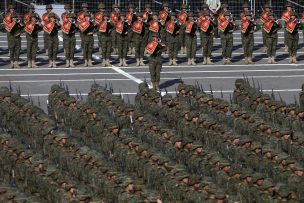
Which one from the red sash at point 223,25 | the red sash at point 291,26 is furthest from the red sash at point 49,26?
the red sash at point 291,26

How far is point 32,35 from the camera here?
4128cm

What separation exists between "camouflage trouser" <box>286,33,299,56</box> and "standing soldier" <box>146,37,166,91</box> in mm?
6906

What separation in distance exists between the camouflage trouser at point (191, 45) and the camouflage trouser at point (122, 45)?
6.90 feet

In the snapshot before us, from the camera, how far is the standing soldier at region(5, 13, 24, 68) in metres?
41.2

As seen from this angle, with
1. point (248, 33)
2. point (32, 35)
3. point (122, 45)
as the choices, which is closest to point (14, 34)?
point (32, 35)

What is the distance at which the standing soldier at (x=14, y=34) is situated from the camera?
41156 millimetres

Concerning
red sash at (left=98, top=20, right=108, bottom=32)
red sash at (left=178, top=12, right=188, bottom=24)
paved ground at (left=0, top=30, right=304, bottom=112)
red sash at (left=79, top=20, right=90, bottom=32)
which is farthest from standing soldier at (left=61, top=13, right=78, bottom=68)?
red sash at (left=178, top=12, right=188, bottom=24)

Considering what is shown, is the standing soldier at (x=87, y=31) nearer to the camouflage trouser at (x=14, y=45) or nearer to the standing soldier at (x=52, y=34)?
the standing soldier at (x=52, y=34)

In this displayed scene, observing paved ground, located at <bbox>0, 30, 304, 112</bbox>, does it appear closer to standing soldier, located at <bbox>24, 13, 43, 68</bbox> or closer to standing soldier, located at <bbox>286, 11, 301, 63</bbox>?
standing soldier, located at <bbox>24, 13, 43, 68</bbox>

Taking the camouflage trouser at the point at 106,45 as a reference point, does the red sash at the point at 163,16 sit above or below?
above

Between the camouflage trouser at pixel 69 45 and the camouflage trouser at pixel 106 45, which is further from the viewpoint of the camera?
the camouflage trouser at pixel 106 45

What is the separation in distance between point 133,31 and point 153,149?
17.8 m

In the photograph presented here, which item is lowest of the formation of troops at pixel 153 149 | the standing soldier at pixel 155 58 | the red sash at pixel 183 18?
the formation of troops at pixel 153 149

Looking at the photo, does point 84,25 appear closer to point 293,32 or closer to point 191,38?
point 191,38
